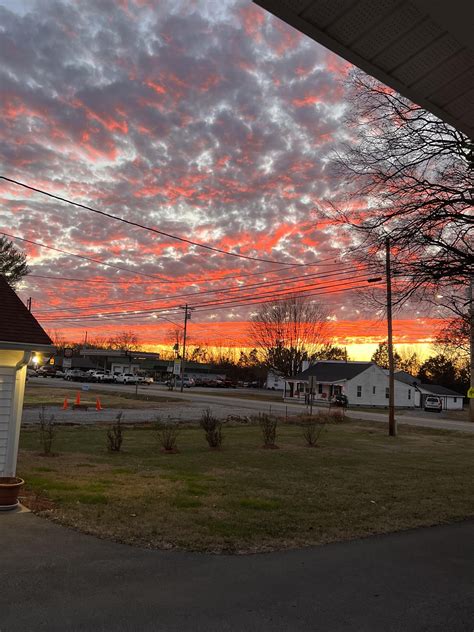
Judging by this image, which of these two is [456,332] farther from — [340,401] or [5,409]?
[340,401]

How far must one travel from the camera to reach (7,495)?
24.9 feet

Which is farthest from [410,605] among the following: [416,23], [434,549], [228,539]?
[416,23]

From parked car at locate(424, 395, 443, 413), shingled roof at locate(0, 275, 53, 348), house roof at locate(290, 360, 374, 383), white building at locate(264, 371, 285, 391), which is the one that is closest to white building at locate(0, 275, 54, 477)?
shingled roof at locate(0, 275, 53, 348)

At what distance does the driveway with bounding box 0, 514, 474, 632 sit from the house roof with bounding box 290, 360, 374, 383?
5559cm

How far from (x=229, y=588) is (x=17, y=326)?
6301mm

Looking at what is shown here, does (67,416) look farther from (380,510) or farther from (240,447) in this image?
(380,510)

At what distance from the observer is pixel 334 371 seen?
210 ft

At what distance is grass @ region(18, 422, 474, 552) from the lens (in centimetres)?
704

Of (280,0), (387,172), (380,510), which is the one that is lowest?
(380,510)

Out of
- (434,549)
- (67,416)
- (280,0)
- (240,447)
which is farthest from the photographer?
(67,416)

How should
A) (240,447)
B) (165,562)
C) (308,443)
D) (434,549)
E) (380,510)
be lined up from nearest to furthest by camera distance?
(165,562) → (434,549) → (380,510) → (240,447) → (308,443)

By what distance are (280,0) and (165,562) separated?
218 inches

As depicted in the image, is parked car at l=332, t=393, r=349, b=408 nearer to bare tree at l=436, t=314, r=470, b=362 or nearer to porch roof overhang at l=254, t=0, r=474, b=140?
bare tree at l=436, t=314, r=470, b=362

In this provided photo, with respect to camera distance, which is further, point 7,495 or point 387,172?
point 387,172
